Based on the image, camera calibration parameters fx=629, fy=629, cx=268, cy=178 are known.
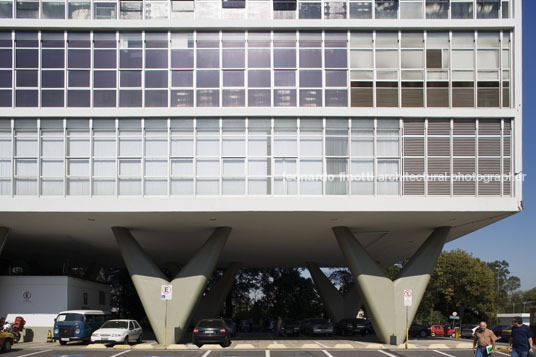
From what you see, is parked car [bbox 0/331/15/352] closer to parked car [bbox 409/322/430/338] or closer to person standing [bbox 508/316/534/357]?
person standing [bbox 508/316/534/357]

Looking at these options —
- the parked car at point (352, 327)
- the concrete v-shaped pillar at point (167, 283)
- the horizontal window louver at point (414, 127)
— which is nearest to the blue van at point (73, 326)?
the concrete v-shaped pillar at point (167, 283)

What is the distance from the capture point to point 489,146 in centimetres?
3189

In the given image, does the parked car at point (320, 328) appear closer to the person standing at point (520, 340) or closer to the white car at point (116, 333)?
the white car at point (116, 333)

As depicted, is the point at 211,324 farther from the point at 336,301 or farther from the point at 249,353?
the point at 336,301

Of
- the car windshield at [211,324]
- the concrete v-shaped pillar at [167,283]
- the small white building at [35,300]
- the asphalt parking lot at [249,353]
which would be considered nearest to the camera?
the asphalt parking lot at [249,353]

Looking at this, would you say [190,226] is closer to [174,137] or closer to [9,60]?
[174,137]

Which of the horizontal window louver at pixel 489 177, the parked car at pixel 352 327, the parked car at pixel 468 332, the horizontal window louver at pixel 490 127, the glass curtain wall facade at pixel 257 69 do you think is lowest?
the parked car at pixel 468 332

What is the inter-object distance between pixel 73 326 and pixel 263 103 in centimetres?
1552

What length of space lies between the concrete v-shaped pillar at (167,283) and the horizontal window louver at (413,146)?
1118cm

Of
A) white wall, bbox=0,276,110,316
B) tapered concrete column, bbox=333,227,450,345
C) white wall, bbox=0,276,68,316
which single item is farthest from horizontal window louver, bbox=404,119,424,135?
white wall, bbox=0,276,68,316

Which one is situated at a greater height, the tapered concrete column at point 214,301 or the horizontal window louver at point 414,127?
the horizontal window louver at point 414,127

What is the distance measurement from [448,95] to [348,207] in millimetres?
7745

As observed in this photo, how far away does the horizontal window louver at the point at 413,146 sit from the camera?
32.0m

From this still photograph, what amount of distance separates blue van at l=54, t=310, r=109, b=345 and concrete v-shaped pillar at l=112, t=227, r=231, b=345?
3156mm
